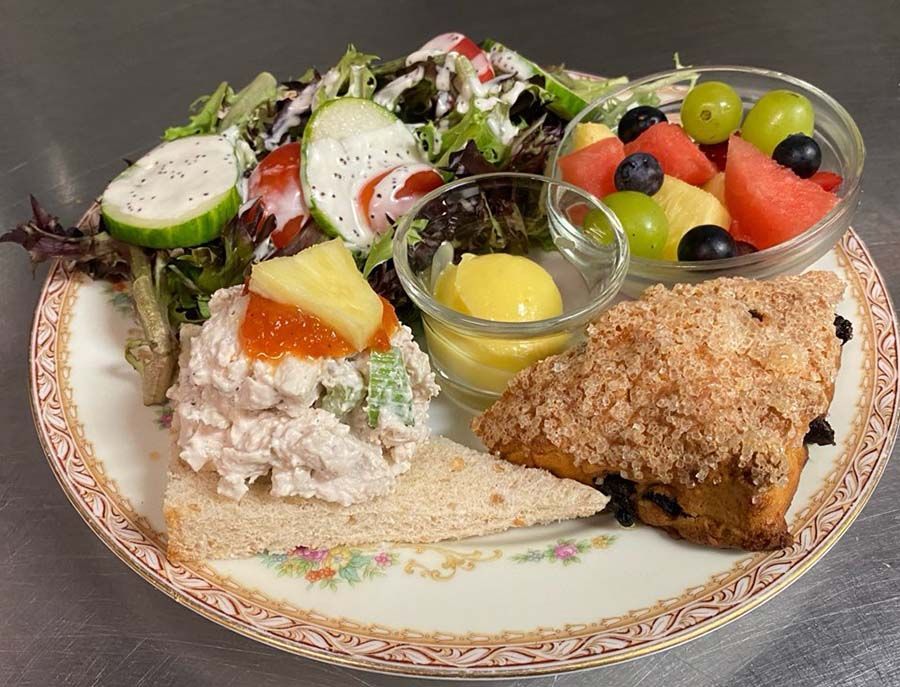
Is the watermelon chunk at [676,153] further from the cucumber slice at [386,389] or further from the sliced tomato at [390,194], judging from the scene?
the cucumber slice at [386,389]

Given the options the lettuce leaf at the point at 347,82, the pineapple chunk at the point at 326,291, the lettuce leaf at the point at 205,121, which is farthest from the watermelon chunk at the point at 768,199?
the lettuce leaf at the point at 205,121

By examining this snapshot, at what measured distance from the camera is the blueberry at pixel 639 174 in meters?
3.15

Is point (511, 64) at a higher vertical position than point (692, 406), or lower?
higher

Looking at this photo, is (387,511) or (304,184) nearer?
(387,511)

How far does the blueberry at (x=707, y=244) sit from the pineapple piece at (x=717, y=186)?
31 cm

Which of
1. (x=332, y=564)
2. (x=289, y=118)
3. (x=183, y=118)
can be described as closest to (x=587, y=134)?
(x=289, y=118)

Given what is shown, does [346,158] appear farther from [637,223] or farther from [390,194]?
[637,223]

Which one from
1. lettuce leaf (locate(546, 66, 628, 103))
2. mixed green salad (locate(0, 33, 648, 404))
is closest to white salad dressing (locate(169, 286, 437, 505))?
mixed green salad (locate(0, 33, 648, 404))

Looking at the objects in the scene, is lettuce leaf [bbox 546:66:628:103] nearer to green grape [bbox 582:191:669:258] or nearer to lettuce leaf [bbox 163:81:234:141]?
green grape [bbox 582:191:669:258]

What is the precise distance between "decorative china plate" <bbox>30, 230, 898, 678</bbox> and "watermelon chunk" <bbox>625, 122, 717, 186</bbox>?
33.0 inches

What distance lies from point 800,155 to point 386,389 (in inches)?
68.8

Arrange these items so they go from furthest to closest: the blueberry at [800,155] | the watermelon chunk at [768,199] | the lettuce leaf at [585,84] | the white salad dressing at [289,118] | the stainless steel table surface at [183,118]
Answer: the lettuce leaf at [585,84] < the white salad dressing at [289,118] < the blueberry at [800,155] < the watermelon chunk at [768,199] < the stainless steel table surface at [183,118]

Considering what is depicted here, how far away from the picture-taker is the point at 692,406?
2.42 m

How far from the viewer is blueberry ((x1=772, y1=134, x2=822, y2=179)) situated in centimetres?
321
